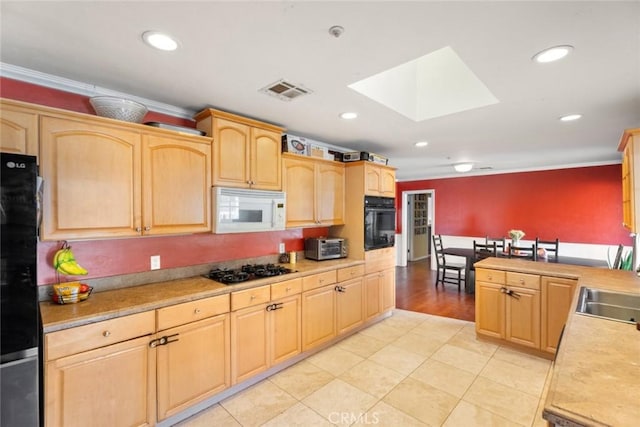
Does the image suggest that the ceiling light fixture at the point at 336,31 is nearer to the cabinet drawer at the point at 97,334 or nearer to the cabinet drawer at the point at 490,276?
the cabinet drawer at the point at 97,334

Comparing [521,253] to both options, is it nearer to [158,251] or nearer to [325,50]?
[325,50]

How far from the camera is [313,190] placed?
333 cm

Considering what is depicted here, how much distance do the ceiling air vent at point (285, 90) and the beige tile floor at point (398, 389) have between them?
2378 mm

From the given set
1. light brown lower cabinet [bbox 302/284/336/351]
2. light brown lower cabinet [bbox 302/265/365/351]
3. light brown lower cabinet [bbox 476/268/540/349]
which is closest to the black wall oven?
light brown lower cabinet [bbox 302/265/365/351]

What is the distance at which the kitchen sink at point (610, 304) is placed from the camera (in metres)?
1.98

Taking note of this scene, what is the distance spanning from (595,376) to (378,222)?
2765 mm

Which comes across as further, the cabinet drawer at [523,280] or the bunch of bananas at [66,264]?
the cabinet drawer at [523,280]

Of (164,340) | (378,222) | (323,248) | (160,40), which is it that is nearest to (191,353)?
(164,340)

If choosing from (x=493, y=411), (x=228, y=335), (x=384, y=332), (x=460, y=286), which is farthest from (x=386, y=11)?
(x=460, y=286)

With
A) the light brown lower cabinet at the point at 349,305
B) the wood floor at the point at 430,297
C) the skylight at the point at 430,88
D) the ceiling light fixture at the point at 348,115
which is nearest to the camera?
the skylight at the point at 430,88

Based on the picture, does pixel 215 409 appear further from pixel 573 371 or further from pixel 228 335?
pixel 573 371

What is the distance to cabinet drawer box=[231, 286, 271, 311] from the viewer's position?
7.40 feet

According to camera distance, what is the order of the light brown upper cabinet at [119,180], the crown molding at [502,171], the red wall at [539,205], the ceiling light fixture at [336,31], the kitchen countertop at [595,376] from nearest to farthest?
the kitchen countertop at [595,376] → the ceiling light fixture at [336,31] → the light brown upper cabinet at [119,180] → the red wall at [539,205] → the crown molding at [502,171]

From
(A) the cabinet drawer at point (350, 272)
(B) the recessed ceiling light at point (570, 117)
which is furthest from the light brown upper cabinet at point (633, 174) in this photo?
(A) the cabinet drawer at point (350, 272)
